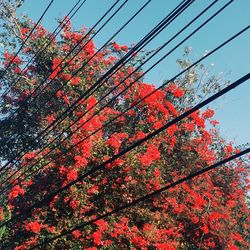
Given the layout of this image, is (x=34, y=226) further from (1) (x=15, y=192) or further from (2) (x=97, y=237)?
(2) (x=97, y=237)

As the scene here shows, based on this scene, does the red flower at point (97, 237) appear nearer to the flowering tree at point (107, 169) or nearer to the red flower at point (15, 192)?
the flowering tree at point (107, 169)

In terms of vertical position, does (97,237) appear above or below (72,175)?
below

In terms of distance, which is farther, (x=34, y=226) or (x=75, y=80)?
(x=75, y=80)

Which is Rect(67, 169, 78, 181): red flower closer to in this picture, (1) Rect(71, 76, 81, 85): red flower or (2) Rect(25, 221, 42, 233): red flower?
(2) Rect(25, 221, 42, 233): red flower

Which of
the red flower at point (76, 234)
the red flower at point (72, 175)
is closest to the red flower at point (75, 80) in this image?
the red flower at point (72, 175)

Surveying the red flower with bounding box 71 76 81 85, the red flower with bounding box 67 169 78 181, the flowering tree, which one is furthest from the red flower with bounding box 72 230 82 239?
the red flower with bounding box 71 76 81 85

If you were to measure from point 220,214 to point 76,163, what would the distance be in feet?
31.0

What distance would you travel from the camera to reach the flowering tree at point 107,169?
15.5 meters

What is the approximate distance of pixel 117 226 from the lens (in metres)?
15.4

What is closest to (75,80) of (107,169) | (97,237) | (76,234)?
(107,169)

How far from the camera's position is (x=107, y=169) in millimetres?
16281

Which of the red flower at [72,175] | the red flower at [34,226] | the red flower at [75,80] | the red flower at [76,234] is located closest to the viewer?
the red flower at [76,234]

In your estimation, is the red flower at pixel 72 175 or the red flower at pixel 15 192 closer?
the red flower at pixel 72 175

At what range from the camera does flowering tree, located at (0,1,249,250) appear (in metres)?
15.5
